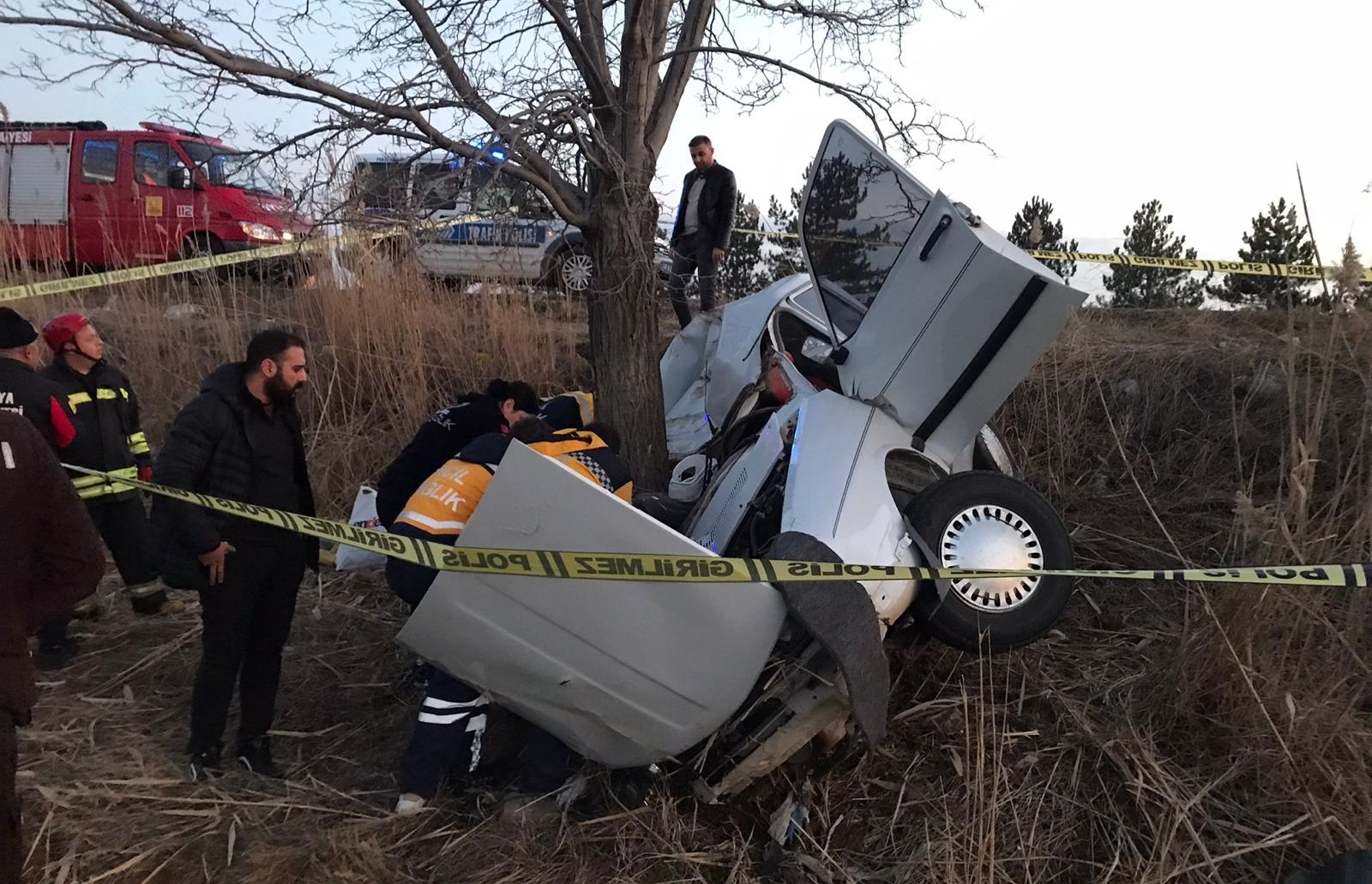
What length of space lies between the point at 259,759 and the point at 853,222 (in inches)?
127

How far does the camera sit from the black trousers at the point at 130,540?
4.48 m

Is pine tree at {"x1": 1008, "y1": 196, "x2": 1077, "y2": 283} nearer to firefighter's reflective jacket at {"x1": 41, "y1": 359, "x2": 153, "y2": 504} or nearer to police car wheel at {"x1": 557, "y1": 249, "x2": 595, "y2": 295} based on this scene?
police car wheel at {"x1": 557, "y1": 249, "x2": 595, "y2": 295}

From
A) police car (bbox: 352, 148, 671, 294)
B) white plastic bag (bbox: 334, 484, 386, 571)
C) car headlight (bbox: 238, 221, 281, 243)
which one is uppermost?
police car (bbox: 352, 148, 671, 294)

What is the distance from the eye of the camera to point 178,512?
2.94m

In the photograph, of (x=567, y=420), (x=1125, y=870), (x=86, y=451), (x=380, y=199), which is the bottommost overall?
(x=1125, y=870)

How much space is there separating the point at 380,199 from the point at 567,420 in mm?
1278

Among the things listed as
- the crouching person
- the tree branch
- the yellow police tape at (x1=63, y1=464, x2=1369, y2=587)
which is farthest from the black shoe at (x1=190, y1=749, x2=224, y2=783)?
the tree branch

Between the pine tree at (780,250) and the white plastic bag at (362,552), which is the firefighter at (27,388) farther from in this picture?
the pine tree at (780,250)

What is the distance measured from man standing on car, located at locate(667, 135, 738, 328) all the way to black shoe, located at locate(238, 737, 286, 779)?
4.31 m

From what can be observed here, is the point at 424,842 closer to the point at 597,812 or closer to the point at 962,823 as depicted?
the point at 597,812

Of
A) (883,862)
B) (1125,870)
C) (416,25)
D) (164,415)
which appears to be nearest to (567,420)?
(416,25)

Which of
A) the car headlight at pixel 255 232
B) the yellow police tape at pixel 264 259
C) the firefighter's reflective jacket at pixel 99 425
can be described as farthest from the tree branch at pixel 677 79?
the car headlight at pixel 255 232

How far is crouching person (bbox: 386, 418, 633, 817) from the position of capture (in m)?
2.85

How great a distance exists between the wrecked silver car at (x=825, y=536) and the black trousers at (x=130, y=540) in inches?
110
